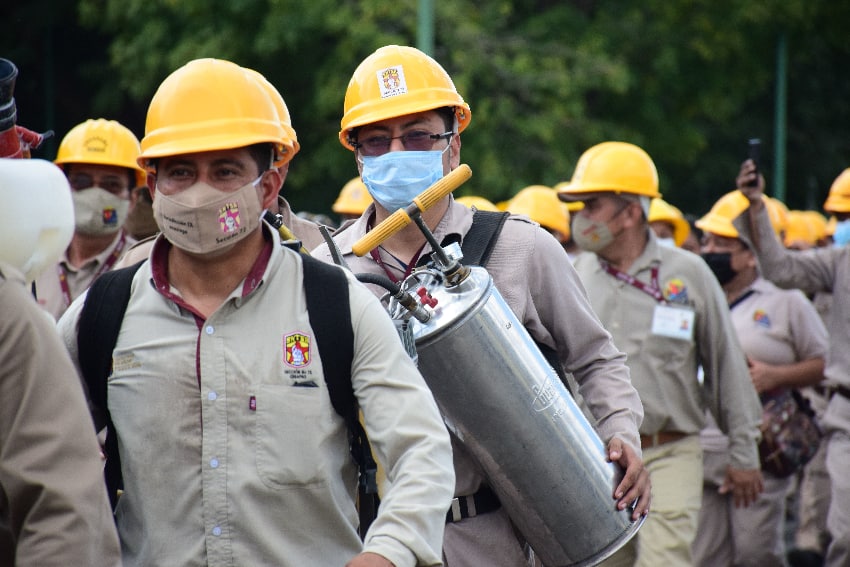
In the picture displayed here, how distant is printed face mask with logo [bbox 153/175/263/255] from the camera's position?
3.41 m

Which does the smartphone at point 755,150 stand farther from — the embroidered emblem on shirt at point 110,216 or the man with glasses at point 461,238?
the embroidered emblem on shirt at point 110,216

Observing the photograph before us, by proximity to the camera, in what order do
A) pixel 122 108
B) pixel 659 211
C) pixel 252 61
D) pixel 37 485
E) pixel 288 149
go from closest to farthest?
pixel 37 485
pixel 288 149
pixel 659 211
pixel 252 61
pixel 122 108

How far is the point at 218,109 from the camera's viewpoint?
349 cm

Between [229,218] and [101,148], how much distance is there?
14.5 ft

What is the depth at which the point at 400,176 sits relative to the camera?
4645 mm

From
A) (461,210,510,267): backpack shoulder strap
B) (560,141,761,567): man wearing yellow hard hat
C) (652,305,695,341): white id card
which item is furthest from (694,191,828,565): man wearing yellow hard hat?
(461,210,510,267): backpack shoulder strap

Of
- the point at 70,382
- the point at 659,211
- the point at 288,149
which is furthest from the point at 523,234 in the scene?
the point at 659,211

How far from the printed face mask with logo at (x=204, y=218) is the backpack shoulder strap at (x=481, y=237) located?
121 centimetres

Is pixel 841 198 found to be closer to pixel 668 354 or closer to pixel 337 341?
pixel 668 354

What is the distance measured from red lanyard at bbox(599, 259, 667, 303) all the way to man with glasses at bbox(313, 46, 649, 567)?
10.3ft

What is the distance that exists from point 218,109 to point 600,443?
167cm

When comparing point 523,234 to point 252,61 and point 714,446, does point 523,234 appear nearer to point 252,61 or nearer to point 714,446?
point 714,446

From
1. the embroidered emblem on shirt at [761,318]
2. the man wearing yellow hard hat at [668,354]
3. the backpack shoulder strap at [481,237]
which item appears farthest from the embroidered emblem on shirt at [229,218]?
the embroidered emblem on shirt at [761,318]

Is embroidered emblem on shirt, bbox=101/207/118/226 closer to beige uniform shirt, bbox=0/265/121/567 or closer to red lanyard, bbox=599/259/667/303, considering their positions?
red lanyard, bbox=599/259/667/303
